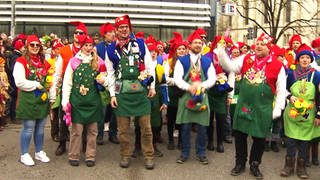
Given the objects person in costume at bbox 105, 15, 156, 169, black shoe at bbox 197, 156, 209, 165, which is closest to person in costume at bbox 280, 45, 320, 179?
black shoe at bbox 197, 156, 209, 165

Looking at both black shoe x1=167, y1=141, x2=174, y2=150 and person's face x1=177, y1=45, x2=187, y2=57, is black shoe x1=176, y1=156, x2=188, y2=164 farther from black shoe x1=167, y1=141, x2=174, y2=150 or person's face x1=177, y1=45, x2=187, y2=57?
person's face x1=177, y1=45, x2=187, y2=57

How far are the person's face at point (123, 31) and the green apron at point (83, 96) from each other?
0.66 m

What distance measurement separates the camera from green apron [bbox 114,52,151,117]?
18.7 feet

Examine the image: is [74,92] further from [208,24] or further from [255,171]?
[208,24]

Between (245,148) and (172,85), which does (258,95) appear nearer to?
(245,148)

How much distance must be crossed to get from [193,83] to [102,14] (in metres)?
34.8

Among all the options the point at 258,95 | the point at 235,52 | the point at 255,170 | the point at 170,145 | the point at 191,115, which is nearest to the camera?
the point at 258,95

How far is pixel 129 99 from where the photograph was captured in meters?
5.72

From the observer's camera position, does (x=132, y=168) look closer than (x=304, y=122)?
No

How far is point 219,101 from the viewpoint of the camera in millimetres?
6734

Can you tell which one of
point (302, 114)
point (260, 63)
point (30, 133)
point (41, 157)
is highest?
point (260, 63)

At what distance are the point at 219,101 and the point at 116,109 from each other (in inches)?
74.2

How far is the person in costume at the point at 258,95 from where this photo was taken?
5320 millimetres

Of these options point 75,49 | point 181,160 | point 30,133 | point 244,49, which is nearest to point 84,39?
point 75,49
